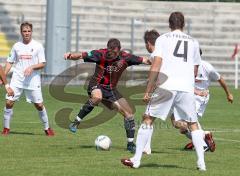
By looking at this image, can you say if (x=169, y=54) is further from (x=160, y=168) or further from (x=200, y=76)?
(x=200, y=76)

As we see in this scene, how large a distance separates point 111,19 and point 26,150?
2829 cm

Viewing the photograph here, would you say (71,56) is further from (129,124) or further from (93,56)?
(129,124)

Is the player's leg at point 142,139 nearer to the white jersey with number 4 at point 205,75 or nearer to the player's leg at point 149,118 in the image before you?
the player's leg at point 149,118

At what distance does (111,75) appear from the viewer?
51.3 ft

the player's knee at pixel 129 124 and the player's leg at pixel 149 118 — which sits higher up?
the player's leg at pixel 149 118

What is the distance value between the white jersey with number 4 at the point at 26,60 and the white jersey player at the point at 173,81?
5.97 m

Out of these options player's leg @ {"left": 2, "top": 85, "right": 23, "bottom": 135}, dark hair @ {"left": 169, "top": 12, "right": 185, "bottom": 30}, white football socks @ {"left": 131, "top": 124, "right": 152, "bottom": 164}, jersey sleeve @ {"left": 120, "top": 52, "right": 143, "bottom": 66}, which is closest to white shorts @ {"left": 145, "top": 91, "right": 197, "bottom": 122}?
white football socks @ {"left": 131, "top": 124, "right": 152, "bottom": 164}

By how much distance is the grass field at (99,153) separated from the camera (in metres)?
12.0

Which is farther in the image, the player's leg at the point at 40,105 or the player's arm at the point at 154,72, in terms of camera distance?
the player's leg at the point at 40,105

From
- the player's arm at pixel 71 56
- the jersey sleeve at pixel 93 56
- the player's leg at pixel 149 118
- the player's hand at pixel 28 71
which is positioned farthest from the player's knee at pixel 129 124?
the player's hand at pixel 28 71

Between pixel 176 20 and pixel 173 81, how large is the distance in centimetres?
87

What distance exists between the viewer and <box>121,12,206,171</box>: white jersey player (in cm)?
1205

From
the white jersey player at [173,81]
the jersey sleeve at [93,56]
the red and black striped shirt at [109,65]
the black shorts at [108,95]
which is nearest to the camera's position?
the white jersey player at [173,81]

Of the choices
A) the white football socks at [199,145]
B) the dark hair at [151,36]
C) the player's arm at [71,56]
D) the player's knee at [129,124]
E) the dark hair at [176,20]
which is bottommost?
the player's knee at [129,124]
